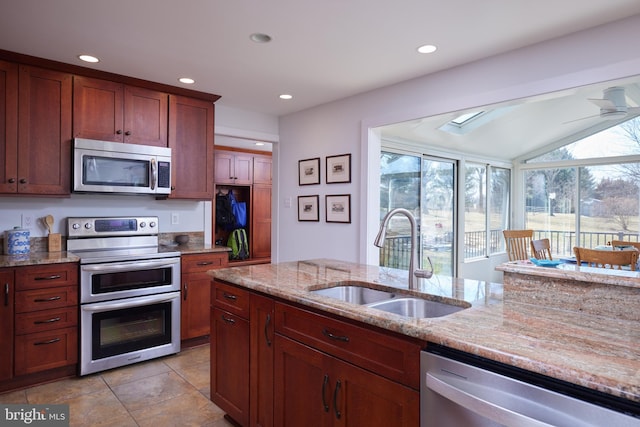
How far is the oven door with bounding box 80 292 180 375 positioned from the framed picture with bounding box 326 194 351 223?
1.68 meters

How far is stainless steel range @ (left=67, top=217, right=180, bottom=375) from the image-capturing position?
293 cm

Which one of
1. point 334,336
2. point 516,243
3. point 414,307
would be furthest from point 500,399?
point 516,243

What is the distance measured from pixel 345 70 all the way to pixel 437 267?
3.09 m

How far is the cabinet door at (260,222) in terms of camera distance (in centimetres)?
688

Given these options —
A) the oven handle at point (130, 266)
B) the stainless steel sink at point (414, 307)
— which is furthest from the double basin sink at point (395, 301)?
the oven handle at point (130, 266)

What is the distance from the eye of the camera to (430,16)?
2.26 meters

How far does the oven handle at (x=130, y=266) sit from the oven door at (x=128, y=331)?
0.82ft

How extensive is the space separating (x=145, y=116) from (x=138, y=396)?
231cm

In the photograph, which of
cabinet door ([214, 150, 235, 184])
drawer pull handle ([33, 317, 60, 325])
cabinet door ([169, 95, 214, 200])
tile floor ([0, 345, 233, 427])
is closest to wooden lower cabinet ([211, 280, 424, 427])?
tile floor ([0, 345, 233, 427])

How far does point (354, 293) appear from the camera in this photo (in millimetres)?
2135

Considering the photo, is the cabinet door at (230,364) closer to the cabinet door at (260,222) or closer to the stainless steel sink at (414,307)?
the stainless steel sink at (414,307)

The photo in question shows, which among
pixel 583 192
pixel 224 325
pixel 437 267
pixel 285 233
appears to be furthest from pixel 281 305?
pixel 583 192

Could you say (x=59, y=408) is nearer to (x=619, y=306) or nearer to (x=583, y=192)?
(x=619, y=306)

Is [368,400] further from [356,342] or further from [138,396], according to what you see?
[138,396]
